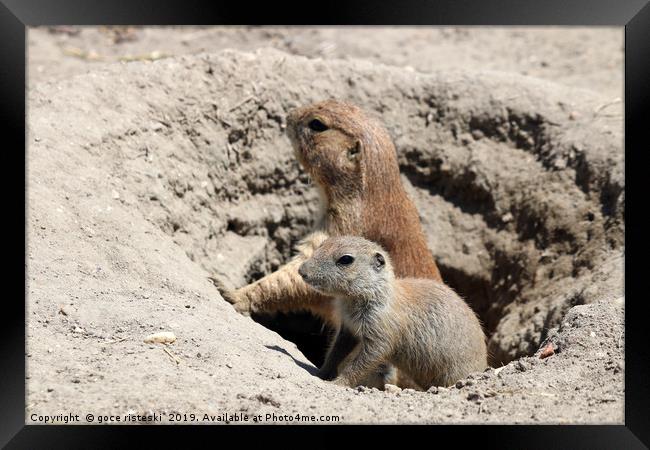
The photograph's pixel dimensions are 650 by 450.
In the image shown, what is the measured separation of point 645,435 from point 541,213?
4.91 m

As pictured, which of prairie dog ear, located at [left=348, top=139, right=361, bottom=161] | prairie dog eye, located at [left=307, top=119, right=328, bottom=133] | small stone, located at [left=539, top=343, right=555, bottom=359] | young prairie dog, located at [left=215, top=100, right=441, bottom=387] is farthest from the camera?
prairie dog eye, located at [left=307, top=119, right=328, bottom=133]

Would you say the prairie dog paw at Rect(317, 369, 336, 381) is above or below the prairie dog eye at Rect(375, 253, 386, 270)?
below

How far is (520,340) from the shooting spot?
26.4 ft

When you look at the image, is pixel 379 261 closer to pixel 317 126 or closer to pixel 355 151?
pixel 355 151

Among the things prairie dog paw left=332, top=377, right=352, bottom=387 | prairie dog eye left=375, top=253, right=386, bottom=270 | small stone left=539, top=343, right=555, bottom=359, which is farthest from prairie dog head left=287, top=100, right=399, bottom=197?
Result: small stone left=539, top=343, right=555, bottom=359

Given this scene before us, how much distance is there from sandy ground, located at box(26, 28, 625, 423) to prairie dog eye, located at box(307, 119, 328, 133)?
1.32 meters

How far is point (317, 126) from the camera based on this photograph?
7.98 meters

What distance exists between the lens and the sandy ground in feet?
16.4

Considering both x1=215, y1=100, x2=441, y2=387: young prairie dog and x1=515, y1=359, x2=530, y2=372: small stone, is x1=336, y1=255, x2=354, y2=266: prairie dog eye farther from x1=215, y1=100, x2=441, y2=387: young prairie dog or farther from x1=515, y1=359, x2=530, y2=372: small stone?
x1=515, y1=359, x2=530, y2=372: small stone

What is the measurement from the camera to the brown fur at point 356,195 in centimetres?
766

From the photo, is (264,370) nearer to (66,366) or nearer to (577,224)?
(66,366)

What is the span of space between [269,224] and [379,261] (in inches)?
127

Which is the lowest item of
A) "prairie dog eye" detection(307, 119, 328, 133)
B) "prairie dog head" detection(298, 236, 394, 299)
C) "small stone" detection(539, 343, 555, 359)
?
"small stone" detection(539, 343, 555, 359)

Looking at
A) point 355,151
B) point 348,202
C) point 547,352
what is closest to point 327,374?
point 547,352
